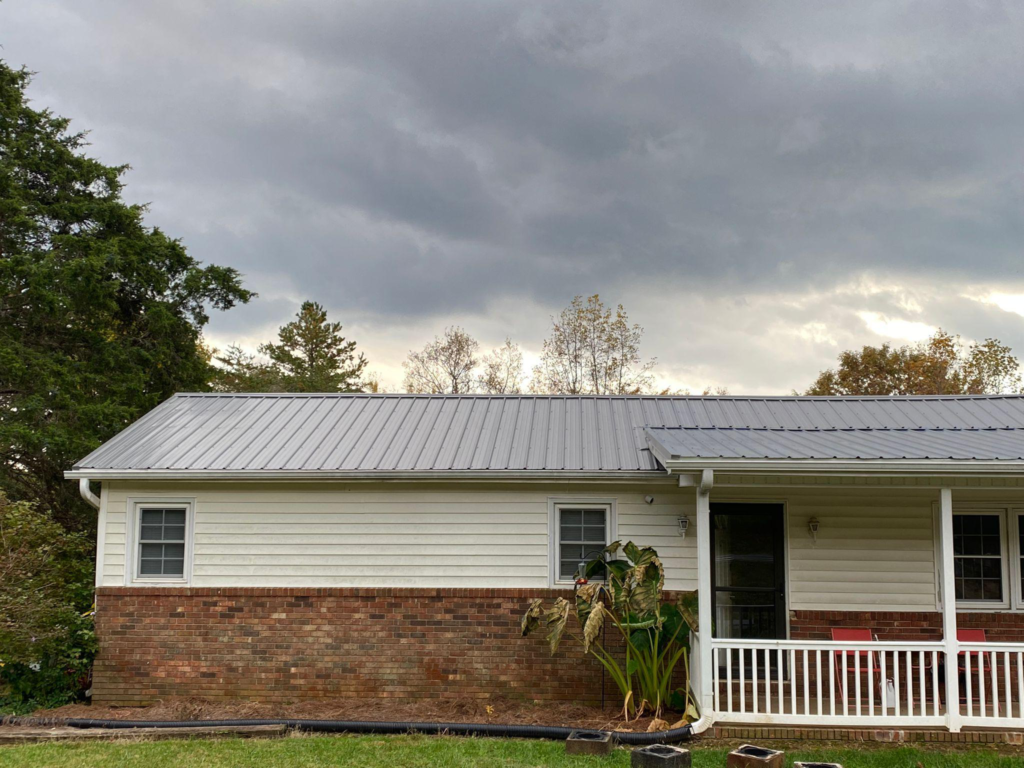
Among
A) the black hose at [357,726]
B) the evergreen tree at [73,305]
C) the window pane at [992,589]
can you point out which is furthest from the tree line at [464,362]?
the window pane at [992,589]

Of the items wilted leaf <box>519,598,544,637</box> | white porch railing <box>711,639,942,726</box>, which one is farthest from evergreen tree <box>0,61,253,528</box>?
white porch railing <box>711,639,942,726</box>

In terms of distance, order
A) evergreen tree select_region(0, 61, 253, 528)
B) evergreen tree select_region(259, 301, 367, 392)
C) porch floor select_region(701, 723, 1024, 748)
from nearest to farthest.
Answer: porch floor select_region(701, 723, 1024, 748) → evergreen tree select_region(0, 61, 253, 528) → evergreen tree select_region(259, 301, 367, 392)

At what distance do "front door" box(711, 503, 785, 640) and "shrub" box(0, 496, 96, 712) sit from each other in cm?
708

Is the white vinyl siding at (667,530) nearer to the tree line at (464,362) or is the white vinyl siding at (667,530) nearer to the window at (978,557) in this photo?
the window at (978,557)

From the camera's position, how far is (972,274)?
18375 millimetres

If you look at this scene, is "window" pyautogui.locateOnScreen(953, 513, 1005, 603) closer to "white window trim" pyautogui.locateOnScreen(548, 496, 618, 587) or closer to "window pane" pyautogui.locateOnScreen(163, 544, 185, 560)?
"white window trim" pyautogui.locateOnScreen(548, 496, 618, 587)

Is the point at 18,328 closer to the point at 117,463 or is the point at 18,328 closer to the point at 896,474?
the point at 117,463

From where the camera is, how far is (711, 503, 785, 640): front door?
28.1ft

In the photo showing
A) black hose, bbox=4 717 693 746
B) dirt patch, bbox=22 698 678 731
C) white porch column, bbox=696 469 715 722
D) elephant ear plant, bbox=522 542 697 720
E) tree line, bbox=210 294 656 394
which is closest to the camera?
white porch column, bbox=696 469 715 722

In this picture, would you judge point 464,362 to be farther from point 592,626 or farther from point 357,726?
point 592,626

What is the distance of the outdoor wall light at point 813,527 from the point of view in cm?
855

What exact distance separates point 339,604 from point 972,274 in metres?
17.1

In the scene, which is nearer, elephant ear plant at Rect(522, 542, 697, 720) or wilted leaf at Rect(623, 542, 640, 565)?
elephant ear plant at Rect(522, 542, 697, 720)

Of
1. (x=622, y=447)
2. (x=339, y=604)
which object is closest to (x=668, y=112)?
(x=622, y=447)
